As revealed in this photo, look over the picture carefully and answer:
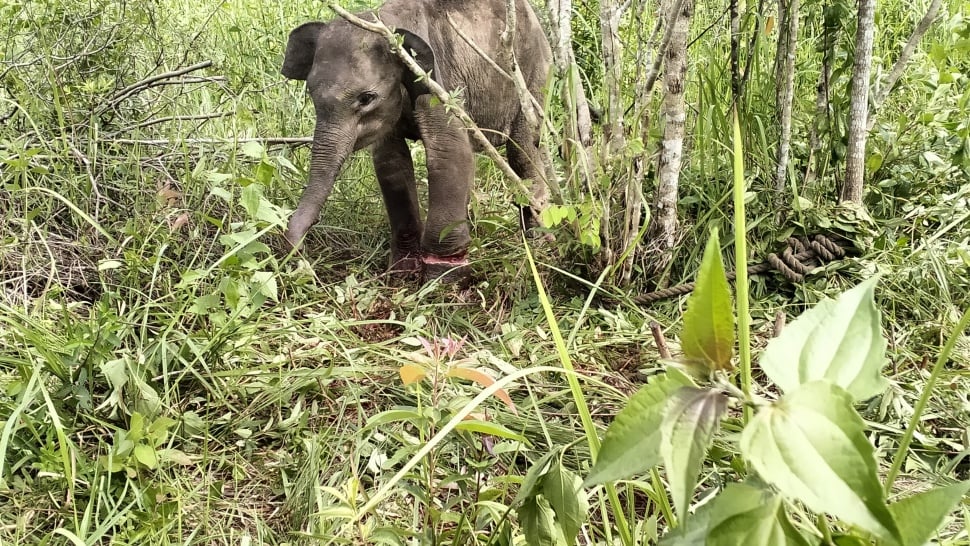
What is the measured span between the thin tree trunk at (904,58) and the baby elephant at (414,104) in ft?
3.05

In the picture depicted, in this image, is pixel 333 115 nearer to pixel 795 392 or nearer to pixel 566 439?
pixel 566 439

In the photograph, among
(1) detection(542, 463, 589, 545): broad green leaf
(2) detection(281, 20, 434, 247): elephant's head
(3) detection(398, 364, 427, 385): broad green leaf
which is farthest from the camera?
(2) detection(281, 20, 434, 247): elephant's head

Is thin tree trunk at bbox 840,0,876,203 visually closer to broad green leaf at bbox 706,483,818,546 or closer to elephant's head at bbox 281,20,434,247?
elephant's head at bbox 281,20,434,247

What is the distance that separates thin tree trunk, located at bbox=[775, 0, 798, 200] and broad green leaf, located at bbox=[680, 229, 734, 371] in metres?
1.81

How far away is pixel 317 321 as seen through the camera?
6.54ft

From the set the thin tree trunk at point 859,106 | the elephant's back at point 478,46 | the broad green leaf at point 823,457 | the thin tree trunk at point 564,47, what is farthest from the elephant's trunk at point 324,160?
the broad green leaf at point 823,457

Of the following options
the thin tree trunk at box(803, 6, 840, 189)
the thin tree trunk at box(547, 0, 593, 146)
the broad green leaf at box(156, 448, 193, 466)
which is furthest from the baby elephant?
the thin tree trunk at box(803, 6, 840, 189)

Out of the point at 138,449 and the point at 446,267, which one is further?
the point at 446,267

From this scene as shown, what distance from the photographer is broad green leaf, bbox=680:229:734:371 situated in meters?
0.55

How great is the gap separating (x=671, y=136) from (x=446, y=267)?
2.58 ft

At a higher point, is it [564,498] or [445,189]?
[564,498]

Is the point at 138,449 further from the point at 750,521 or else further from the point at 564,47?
the point at 564,47

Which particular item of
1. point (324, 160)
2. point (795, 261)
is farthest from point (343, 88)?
point (795, 261)

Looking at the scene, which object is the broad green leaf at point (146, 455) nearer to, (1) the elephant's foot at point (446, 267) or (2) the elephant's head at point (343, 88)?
(2) the elephant's head at point (343, 88)
